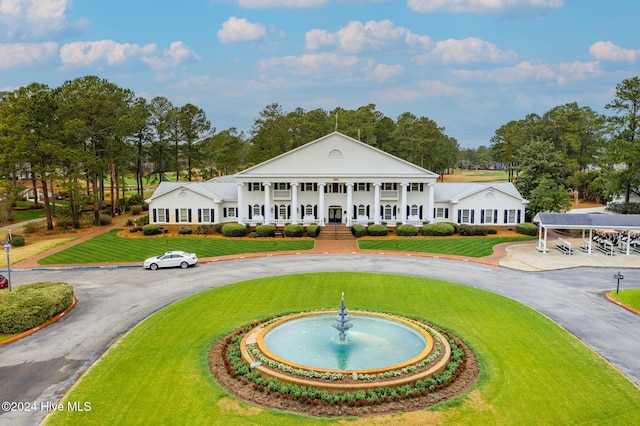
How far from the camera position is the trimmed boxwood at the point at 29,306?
65.5 ft

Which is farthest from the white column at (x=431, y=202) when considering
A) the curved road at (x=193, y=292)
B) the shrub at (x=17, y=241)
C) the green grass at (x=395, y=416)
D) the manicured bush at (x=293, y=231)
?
the shrub at (x=17, y=241)

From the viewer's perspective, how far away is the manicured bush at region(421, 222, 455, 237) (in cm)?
4747

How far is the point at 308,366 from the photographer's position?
1523cm

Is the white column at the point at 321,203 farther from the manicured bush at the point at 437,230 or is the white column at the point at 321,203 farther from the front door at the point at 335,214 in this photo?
the manicured bush at the point at 437,230

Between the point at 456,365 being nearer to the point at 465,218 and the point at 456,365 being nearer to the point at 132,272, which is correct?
the point at 132,272

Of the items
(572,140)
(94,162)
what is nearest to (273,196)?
(94,162)

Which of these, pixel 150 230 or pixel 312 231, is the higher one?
pixel 150 230

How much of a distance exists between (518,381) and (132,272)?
1067 inches

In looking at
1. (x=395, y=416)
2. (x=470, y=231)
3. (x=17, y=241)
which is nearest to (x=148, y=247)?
(x=17, y=241)

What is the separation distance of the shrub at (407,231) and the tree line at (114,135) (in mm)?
16800

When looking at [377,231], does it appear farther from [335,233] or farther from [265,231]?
[265,231]

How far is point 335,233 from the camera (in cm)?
4800

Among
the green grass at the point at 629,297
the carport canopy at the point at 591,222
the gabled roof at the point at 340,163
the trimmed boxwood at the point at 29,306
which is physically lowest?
the green grass at the point at 629,297

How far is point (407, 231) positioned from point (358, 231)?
5.14 meters
